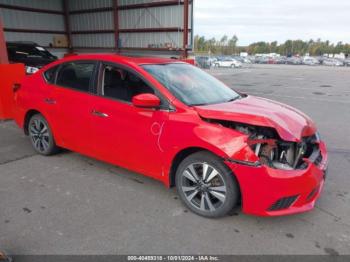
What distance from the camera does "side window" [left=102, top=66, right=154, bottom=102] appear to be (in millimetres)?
3443

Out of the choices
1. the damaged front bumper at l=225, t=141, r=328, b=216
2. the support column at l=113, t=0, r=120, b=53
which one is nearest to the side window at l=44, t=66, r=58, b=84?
the damaged front bumper at l=225, t=141, r=328, b=216

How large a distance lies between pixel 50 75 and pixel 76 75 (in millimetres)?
595

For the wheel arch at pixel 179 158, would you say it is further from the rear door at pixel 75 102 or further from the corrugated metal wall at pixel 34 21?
the corrugated metal wall at pixel 34 21

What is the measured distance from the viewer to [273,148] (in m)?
2.82

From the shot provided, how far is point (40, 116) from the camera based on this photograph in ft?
14.9

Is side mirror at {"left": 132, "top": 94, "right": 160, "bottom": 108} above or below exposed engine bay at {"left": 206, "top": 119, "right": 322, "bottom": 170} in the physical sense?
above

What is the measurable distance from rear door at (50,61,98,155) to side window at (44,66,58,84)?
10cm

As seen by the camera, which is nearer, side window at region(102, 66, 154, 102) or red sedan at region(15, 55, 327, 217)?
red sedan at region(15, 55, 327, 217)

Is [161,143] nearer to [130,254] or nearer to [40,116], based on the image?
[130,254]

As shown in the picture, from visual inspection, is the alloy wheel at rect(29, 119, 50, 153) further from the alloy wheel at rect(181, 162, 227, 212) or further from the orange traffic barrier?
the orange traffic barrier

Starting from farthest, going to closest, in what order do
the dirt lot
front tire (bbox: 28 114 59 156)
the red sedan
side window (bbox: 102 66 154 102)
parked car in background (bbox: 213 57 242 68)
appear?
parked car in background (bbox: 213 57 242 68)
front tire (bbox: 28 114 59 156)
side window (bbox: 102 66 154 102)
the red sedan
the dirt lot

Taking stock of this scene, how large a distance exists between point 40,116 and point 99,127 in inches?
55.3

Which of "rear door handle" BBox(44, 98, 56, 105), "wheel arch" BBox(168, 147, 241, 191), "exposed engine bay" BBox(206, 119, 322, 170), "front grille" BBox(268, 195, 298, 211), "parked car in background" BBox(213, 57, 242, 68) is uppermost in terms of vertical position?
"rear door handle" BBox(44, 98, 56, 105)

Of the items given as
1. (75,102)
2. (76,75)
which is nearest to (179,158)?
(75,102)
